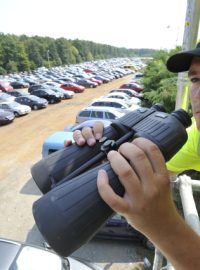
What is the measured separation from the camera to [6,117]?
692 inches

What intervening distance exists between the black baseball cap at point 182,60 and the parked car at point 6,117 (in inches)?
657

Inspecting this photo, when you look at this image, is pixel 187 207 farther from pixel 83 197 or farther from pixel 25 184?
pixel 25 184

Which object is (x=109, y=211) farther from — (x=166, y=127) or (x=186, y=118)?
(x=186, y=118)

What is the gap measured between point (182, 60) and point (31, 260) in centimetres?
354

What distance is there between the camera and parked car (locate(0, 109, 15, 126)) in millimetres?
17438

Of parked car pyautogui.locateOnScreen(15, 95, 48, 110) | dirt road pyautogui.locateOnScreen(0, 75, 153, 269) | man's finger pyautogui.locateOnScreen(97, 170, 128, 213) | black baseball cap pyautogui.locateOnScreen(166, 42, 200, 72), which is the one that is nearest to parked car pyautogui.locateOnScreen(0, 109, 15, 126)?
dirt road pyautogui.locateOnScreen(0, 75, 153, 269)

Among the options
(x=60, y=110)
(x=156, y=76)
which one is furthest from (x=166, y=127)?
(x=60, y=110)

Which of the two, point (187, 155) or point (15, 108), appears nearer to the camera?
point (187, 155)

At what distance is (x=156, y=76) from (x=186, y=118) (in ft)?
44.9

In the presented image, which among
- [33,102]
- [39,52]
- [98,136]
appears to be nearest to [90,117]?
[33,102]

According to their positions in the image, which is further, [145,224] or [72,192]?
[72,192]

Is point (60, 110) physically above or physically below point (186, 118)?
below

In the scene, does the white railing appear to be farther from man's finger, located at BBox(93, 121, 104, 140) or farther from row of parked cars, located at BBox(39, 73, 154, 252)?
man's finger, located at BBox(93, 121, 104, 140)

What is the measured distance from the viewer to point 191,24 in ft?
12.6
